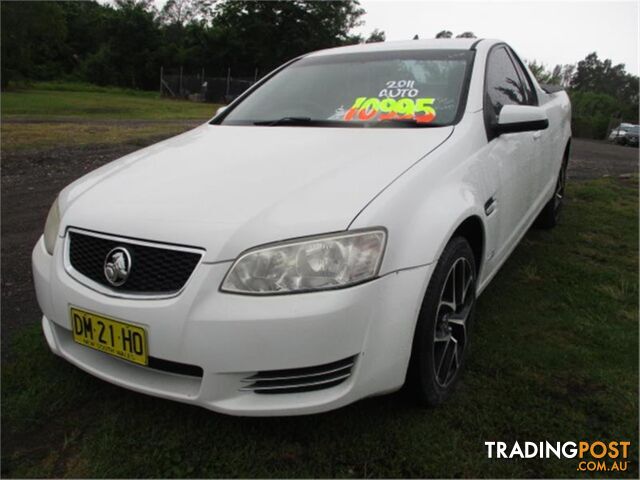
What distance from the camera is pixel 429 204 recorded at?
179cm

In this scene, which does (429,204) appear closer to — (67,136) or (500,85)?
(500,85)

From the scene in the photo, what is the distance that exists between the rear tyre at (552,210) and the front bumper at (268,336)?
2.92 meters

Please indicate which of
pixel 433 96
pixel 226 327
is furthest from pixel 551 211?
pixel 226 327

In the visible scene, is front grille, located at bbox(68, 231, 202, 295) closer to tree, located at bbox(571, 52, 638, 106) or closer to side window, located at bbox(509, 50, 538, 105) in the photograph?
side window, located at bbox(509, 50, 538, 105)

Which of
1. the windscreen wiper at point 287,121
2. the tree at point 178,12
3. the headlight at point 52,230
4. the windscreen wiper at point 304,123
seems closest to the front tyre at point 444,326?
the windscreen wiper at point 304,123

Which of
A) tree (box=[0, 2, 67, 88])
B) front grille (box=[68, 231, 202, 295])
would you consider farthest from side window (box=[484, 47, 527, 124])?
tree (box=[0, 2, 67, 88])

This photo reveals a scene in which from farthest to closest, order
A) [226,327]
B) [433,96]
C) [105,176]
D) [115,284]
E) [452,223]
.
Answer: [433,96] < [105,176] < [452,223] < [115,284] < [226,327]

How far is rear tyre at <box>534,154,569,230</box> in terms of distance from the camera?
4.17 m

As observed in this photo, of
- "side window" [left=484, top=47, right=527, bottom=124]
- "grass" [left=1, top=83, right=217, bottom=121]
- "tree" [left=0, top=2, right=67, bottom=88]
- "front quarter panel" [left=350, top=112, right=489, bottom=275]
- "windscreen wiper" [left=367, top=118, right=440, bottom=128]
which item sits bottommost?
"grass" [left=1, top=83, right=217, bottom=121]

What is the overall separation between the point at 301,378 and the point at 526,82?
2.88m

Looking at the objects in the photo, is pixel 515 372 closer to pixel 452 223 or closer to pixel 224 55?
pixel 452 223

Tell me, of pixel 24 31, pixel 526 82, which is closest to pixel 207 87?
pixel 24 31

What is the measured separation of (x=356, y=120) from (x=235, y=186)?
88 centimetres

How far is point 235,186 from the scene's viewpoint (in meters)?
1.84
